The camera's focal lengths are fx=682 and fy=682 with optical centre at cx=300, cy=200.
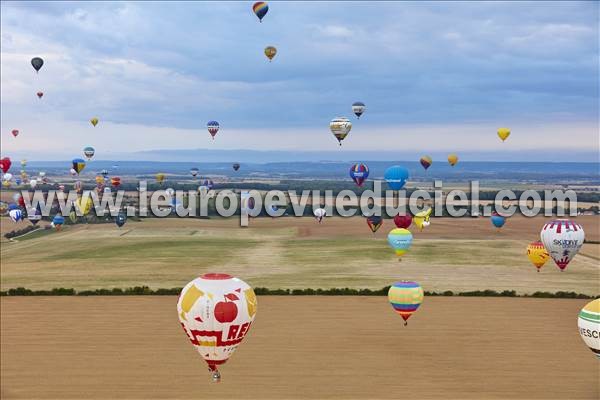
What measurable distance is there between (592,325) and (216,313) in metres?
14.6

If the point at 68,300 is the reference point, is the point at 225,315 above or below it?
above

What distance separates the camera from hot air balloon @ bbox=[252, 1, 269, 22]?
60875 mm

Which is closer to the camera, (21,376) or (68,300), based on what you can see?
(21,376)

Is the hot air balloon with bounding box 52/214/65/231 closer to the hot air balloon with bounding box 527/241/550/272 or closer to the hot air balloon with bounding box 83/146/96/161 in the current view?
the hot air balloon with bounding box 83/146/96/161

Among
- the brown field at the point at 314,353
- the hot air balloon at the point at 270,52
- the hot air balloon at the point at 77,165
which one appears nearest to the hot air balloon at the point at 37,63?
the hot air balloon at the point at 77,165

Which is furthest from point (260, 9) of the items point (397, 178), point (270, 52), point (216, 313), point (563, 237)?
point (216, 313)

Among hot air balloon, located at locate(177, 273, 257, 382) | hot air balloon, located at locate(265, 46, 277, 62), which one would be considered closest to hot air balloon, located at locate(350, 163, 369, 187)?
hot air balloon, located at locate(265, 46, 277, 62)

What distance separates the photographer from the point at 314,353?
34875 millimetres

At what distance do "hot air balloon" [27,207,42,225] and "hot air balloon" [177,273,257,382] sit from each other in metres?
87.3

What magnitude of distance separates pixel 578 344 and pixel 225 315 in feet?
72.6

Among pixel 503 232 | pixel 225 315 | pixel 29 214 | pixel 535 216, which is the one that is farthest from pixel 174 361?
pixel 535 216

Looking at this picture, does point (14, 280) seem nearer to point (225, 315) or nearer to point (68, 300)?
point (68, 300)

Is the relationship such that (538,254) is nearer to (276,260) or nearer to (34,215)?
(276,260)

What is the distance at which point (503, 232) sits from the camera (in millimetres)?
95875
